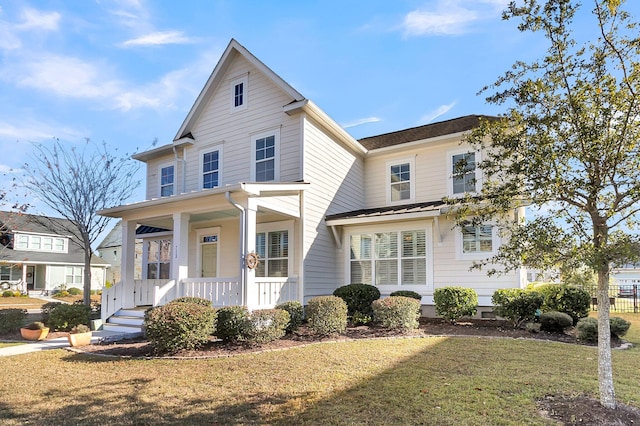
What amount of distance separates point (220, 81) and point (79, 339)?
952 centimetres

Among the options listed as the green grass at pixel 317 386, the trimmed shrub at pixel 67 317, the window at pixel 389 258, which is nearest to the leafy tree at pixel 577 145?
the green grass at pixel 317 386

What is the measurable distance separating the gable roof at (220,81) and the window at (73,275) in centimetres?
2749

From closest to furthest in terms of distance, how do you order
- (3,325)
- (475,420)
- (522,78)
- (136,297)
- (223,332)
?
(475,420) → (522,78) → (223,332) → (3,325) → (136,297)

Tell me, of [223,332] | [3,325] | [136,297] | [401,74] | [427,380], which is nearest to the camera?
[427,380]

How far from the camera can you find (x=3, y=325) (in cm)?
1087

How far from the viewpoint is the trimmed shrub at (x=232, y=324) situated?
8.23 metres

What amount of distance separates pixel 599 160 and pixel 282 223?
9.18m

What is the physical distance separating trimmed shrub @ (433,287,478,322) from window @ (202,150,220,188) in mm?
8420

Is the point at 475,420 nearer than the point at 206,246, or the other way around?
the point at 475,420

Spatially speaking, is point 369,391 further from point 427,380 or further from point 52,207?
point 52,207

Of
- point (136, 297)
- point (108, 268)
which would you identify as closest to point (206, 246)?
point (136, 297)

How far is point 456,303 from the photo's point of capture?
10.8 m

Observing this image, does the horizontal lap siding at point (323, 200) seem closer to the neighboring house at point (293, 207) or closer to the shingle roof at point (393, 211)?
Result: the neighboring house at point (293, 207)

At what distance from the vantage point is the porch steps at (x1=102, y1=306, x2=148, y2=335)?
10.4 meters
